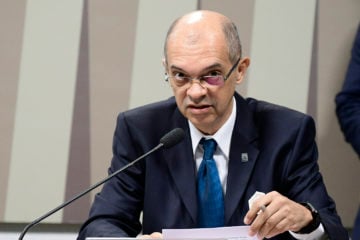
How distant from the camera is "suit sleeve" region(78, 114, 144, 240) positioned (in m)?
1.95

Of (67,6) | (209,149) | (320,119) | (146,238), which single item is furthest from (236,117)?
(67,6)

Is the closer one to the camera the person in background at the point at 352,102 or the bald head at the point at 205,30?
the bald head at the point at 205,30

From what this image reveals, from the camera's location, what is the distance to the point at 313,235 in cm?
178

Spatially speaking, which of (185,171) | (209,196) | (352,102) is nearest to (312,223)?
(209,196)

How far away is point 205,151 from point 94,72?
882 mm

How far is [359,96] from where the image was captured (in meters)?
2.56

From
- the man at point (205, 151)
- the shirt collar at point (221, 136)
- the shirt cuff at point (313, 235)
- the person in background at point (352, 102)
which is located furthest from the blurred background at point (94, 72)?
the shirt cuff at point (313, 235)

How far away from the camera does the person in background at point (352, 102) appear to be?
2.52 metres

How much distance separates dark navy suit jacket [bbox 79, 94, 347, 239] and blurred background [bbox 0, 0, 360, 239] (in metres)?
0.61

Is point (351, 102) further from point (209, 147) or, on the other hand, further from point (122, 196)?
point (122, 196)

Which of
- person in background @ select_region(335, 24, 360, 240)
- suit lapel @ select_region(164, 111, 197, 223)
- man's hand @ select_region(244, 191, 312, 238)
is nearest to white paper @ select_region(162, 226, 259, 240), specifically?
man's hand @ select_region(244, 191, 312, 238)

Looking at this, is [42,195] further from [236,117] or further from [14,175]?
[236,117]

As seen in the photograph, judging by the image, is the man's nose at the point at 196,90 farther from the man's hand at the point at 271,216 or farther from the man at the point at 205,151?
the man's hand at the point at 271,216

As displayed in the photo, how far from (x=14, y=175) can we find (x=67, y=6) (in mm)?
793
